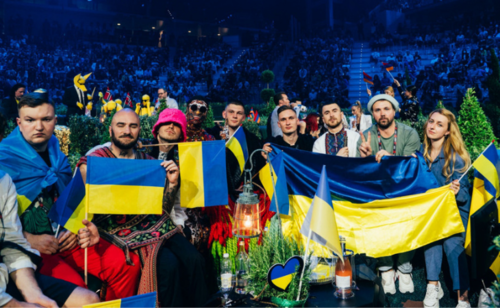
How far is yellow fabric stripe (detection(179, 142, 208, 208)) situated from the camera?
3.70 metres

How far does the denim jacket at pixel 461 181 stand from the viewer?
3.94m

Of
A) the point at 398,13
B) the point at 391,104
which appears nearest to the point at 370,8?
the point at 398,13

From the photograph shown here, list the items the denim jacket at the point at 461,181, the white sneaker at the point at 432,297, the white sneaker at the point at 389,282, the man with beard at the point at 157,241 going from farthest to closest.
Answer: the white sneaker at the point at 389,282, the denim jacket at the point at 461,181, the white sneaker at the point at 432,297, the man with beard at the point at 157,241

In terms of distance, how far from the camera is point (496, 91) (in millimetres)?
13625

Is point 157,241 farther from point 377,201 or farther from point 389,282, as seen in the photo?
point 389,282

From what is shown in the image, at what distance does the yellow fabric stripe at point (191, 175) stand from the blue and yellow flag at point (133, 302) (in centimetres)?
140

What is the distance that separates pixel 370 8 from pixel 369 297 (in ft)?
123

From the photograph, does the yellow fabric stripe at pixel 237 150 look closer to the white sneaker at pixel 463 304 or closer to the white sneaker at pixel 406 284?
the white sneaker at pixel 406 284

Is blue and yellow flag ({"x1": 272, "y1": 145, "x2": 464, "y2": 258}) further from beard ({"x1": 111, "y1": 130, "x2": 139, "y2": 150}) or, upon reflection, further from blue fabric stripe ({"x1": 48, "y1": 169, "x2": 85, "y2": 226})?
blue fabric stripe ({"x1": 48, "y1": 169, "x2": 85, "y2": 226})

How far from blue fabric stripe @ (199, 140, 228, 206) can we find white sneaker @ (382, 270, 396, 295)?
1.75m

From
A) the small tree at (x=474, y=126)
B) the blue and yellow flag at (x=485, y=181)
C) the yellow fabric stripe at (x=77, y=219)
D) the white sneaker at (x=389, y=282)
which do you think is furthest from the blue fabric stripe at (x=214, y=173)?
the small tree at (x=474, y=126)

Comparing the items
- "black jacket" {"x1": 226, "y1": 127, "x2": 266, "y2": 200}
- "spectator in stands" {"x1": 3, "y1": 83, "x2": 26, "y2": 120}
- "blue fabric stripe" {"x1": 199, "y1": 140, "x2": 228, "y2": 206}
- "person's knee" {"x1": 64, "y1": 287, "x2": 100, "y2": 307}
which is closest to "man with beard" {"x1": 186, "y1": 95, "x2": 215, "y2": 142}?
"black jacket" {"x1": 226, "y1": 127, "x2": 266, "y2": 200}

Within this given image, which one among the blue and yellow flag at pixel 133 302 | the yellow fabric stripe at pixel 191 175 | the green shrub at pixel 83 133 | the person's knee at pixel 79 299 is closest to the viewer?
the blue and yellow flag at pixel 133 302

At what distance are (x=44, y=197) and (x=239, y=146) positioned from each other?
174 centimetres
